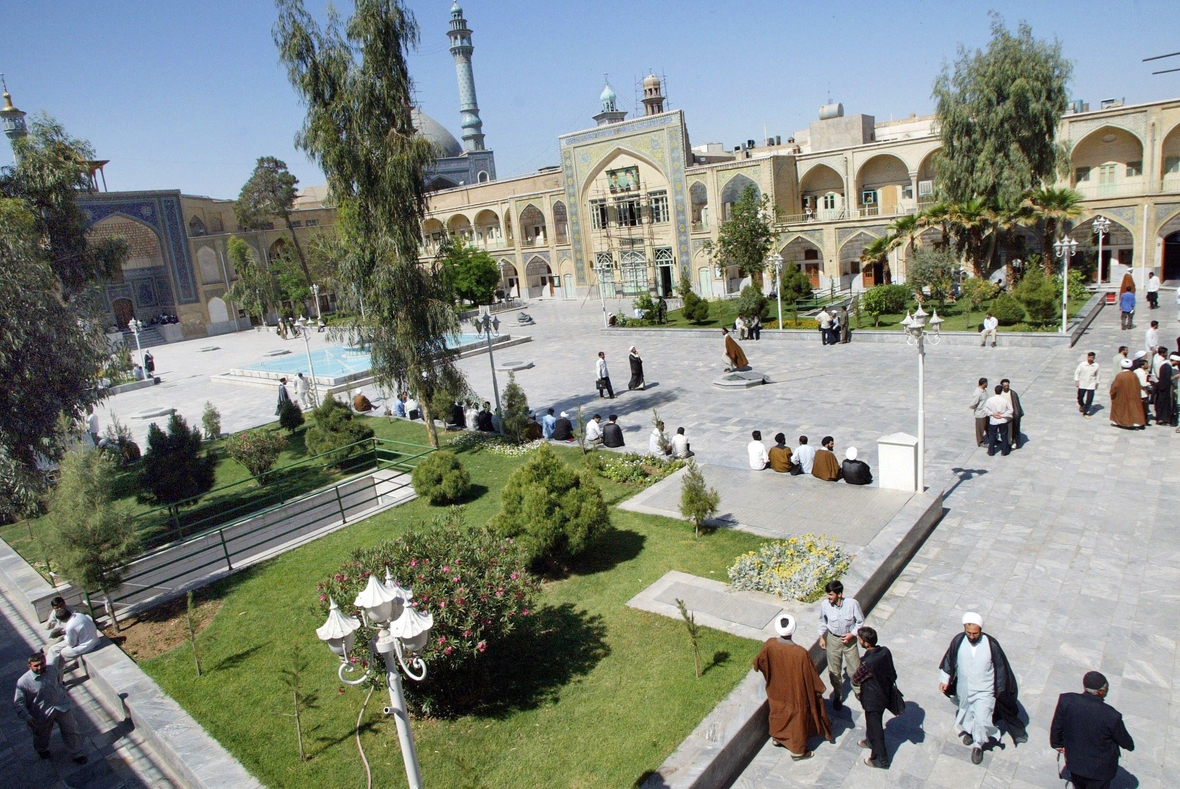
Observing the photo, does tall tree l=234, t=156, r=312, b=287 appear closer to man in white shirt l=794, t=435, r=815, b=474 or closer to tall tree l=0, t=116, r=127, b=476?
tall tree l=0, t=116, r=127, b=476

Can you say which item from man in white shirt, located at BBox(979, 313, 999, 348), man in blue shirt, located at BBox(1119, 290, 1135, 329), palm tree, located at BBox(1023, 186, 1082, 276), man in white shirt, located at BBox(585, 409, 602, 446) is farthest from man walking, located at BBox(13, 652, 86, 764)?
palm tree, located at BBox(1023, 186, 1082, 276)

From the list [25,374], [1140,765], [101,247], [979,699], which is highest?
[101,247]

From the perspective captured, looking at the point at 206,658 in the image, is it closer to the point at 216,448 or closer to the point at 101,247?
the point at 216,448

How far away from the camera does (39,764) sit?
6.73 metres

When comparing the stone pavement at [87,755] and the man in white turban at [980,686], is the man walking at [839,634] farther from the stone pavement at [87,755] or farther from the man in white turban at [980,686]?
the stone pavement at [87,755]

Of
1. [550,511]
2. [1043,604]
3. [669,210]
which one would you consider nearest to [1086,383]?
[1043,604]

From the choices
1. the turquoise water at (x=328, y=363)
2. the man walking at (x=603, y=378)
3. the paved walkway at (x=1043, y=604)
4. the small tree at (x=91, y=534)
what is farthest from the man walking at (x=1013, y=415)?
the turquoise water at (x=328, y=363)

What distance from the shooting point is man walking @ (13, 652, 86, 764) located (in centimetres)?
665

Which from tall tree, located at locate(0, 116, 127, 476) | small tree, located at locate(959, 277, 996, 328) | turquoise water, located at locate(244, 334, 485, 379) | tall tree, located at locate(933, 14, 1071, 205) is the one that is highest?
tall tree, located at locate(933, 14, 1071, 205)

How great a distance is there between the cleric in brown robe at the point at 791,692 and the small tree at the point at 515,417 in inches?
376

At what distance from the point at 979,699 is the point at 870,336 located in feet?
56.5

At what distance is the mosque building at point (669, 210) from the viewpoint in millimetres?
28062

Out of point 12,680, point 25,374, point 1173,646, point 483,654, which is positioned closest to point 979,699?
point 1173,646

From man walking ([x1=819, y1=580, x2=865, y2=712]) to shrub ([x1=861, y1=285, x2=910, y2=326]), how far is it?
1820 cm
